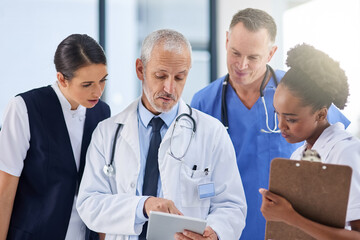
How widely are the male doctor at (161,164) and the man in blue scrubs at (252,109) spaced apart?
0.44 m

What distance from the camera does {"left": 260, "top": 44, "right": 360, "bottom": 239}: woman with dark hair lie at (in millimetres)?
1303

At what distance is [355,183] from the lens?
4.25 ft

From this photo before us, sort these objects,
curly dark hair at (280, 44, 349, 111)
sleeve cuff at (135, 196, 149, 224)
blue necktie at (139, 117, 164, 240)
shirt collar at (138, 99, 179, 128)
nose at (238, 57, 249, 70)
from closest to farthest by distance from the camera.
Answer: curly dark hair at (280, 44, 349, 111)
sleeve cuff at (135, 196, 149, 224)
blue necktie at (139, 117, 164, 240)
shirt collar at (138, 99, 179, 128)
nose at (238, 57, 249, 70)

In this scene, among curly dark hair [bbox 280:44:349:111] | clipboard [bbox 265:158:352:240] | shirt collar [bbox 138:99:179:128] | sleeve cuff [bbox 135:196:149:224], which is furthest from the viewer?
shirt collar [bbox 138:99:179:128]

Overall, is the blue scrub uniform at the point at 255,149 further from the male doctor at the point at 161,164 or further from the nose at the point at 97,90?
the nose at the point at 97,90

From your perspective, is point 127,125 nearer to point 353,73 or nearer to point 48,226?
point 48,226

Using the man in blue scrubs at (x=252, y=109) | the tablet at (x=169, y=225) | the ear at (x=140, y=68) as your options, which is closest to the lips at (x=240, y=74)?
the man in blue scrubs at (x=252, y=109)

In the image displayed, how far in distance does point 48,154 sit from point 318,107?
3.34 feet

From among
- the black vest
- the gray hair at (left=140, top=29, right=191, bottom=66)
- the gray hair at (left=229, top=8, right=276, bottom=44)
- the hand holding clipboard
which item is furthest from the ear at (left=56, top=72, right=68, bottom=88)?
→ the hand holding clipboard

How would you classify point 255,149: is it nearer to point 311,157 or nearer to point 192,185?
point 192,185

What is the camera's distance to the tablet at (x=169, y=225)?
1414 mm

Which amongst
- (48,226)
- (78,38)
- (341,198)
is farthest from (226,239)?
(78,38)

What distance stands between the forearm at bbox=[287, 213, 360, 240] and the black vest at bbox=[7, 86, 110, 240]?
92 centimetres

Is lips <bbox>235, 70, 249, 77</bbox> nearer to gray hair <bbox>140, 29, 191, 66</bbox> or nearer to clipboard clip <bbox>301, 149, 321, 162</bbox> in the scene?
gray hair <bbox>140, 29, 191, 66</bbox>
